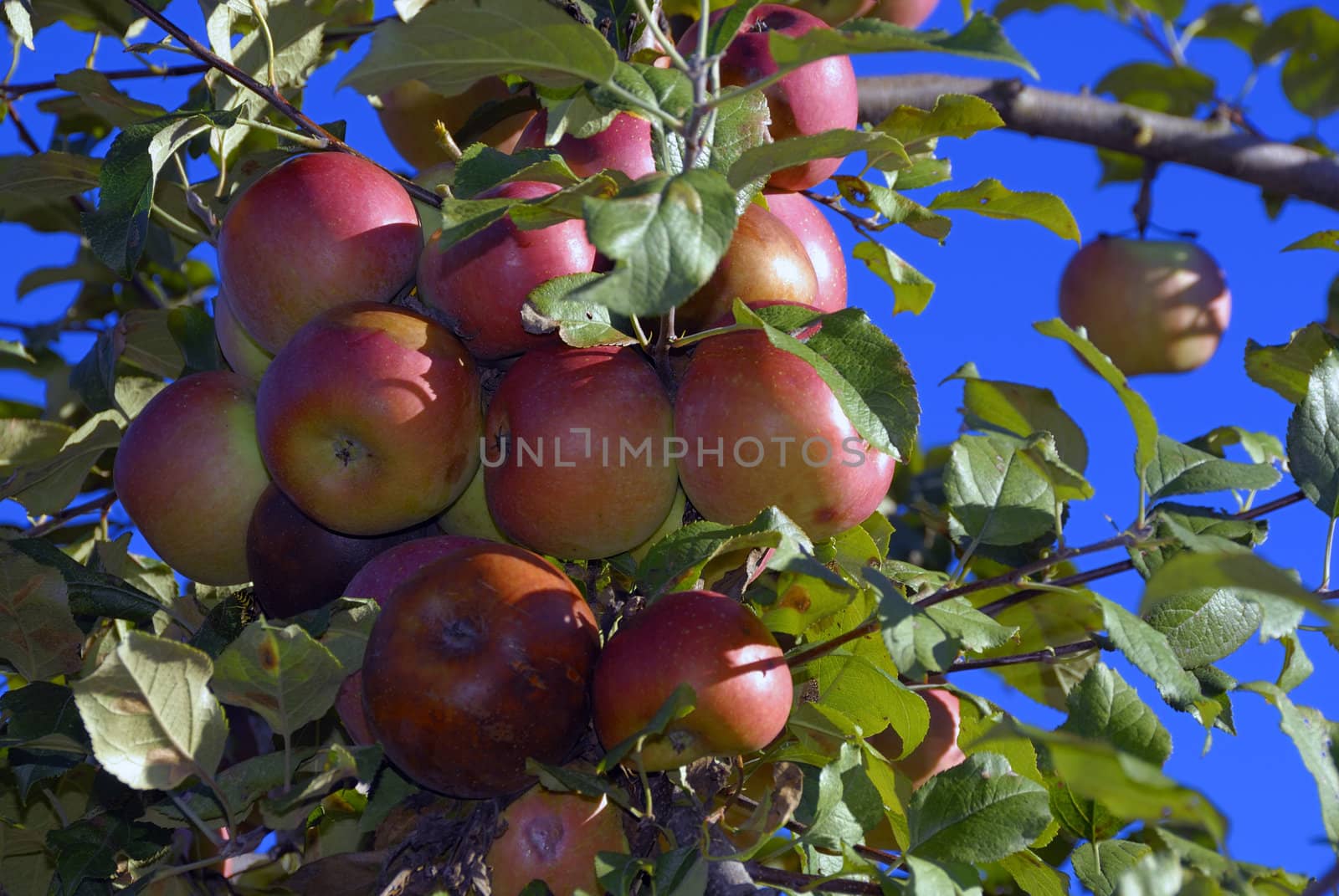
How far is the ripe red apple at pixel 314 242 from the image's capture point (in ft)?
4.28

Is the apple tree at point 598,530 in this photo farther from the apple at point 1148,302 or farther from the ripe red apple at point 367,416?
the apple at point 1148,302

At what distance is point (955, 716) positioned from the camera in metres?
1.61

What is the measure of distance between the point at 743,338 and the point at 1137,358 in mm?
2647

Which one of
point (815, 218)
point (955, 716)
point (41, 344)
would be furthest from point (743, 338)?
point (41, 344)

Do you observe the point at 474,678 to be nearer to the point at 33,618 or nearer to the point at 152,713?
the point at 152,713

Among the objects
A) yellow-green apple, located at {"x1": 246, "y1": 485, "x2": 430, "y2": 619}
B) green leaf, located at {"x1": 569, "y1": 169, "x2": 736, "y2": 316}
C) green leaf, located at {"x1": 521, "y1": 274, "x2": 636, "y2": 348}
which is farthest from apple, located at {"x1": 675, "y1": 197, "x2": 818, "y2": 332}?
yellow-green apple, located at {"x1": 246, "y1": 485, "x2": 430, "y2": 619}

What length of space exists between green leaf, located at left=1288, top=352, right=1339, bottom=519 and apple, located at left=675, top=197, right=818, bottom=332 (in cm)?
51

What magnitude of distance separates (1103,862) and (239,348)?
3.77 feet

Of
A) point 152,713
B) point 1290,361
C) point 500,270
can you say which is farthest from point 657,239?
point 1290,361

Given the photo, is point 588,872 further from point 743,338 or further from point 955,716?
point 955,716

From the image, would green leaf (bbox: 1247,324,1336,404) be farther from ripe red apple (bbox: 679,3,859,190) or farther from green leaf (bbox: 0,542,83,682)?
green leaf (bbox: 0,542,83,682)

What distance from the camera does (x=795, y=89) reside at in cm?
145

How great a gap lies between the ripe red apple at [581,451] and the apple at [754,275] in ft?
0.28

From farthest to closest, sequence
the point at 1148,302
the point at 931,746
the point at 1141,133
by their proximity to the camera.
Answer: the point at 1148,302 → the point at 1141,133 → the point at 931,746
